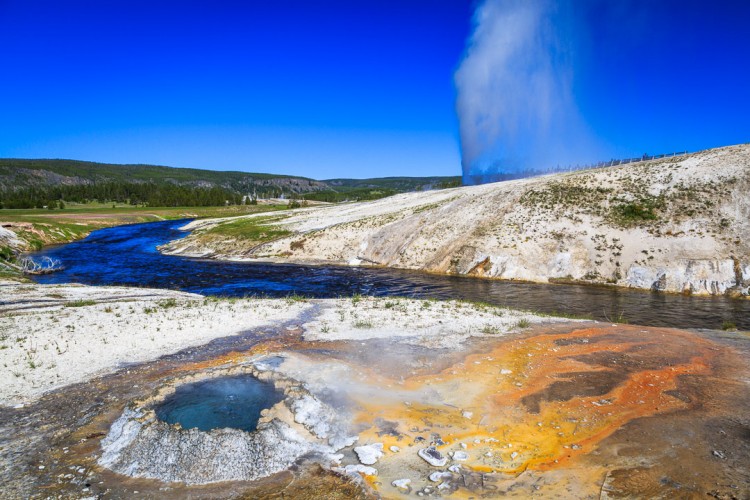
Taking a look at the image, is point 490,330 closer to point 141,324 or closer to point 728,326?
point 728,326

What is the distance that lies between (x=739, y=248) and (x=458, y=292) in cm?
2353

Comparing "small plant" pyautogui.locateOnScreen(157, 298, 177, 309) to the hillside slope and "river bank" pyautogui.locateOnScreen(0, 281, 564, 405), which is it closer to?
"river bank" pyautogui.locateOnScreen(0, 281, 564, 405)

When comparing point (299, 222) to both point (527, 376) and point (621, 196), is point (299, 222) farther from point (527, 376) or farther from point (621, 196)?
point (527, 376)

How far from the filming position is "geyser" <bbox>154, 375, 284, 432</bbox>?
10586mm

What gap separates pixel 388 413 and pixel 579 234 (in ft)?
120

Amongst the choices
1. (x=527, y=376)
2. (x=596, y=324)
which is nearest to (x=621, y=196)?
(x=596, y=324)

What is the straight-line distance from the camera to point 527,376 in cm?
1345

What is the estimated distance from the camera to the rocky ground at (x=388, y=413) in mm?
8344

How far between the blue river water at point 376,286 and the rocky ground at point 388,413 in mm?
8579

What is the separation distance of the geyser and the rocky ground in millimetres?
401

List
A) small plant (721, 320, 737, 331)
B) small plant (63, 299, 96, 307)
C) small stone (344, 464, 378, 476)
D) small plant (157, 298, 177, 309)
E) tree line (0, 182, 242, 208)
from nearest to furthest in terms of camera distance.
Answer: small stone (344, 464, 378, 476)
small plant (721, 320, 737, 331)
small plant (157, 298, 177, 309)
small plant (63, 299, 96, 307)
tree line (0, 182, 242, 208)

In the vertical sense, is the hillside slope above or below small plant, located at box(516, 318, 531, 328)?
above

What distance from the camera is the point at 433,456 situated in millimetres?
9102

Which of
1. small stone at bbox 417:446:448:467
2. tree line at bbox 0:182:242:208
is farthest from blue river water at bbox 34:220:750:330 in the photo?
tree line at bbox 0:182:242:208
